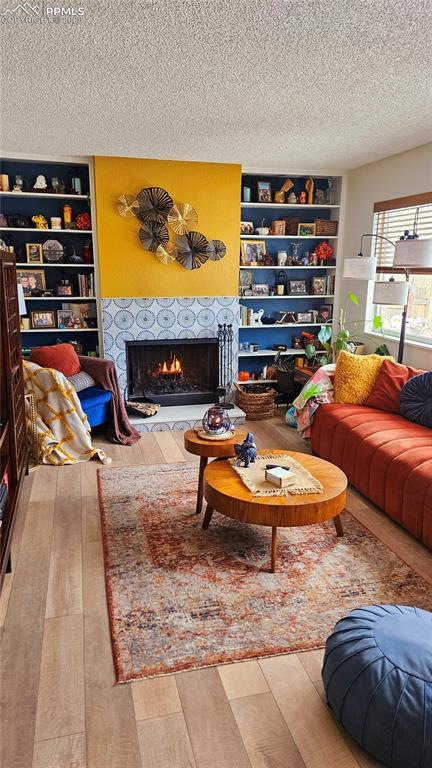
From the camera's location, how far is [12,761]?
66.1 inches

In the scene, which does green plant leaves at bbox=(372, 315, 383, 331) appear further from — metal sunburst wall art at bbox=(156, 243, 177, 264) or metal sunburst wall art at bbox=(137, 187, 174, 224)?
metal sunburst wall art at bbox=(137, 187, 174, 224)

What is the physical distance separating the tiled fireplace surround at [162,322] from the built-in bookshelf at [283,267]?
14.8 inches

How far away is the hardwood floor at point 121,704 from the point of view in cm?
171

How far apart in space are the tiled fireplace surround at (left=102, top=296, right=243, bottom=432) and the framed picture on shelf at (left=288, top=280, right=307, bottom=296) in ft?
2.56

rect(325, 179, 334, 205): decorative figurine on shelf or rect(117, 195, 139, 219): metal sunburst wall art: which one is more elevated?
rect(325, 179, 334, 205): decorative figurine on shelf

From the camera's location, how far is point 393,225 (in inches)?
194

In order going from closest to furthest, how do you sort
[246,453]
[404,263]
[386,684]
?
[386,684]
[246,453]
[404,263]

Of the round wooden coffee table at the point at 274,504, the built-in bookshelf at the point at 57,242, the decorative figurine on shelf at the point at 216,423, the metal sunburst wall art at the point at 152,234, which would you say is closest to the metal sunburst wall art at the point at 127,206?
the metal sunburst wall art at the point at 152,234

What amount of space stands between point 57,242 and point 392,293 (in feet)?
10.8

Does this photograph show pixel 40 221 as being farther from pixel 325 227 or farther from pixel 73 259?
pixel 325 227

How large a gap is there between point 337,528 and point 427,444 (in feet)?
2.72

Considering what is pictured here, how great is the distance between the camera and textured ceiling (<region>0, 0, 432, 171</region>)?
214 centimetres

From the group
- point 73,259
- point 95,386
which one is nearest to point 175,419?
point 95,386

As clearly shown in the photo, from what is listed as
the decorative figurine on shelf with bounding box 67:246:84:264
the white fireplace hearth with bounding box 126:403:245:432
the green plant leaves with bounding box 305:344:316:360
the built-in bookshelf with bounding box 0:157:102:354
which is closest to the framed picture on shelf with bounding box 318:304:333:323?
the green plant leaves with bounding box 305:344:316:360
